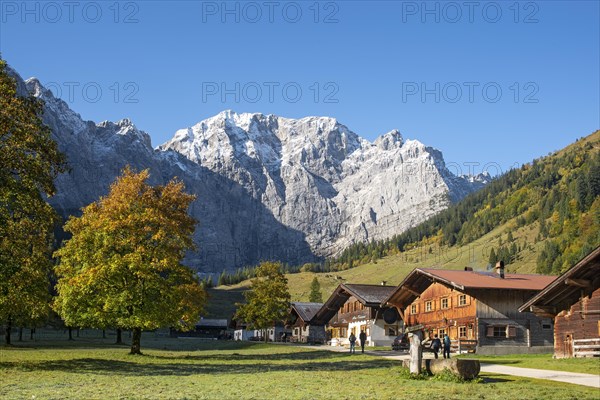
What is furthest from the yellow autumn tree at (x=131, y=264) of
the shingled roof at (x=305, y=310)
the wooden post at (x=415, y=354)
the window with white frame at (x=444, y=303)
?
the shingled roof at (x=305, y=310)

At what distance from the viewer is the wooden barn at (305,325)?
112 metres

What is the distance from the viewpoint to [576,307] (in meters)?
43.2

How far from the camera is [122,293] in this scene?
45500mm

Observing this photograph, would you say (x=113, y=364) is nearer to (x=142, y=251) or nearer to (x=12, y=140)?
(x=142, y=251)

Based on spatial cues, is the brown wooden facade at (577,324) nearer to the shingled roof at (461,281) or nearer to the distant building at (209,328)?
the shingled roof at (461,281)

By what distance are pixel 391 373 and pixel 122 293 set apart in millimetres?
22617

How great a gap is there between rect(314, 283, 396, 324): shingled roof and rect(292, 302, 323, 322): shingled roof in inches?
330

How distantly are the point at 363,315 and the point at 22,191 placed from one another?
201 ft

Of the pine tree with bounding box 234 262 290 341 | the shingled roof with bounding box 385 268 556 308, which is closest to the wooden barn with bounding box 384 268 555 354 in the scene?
the shingled roof with bounding box 385 268 556 308

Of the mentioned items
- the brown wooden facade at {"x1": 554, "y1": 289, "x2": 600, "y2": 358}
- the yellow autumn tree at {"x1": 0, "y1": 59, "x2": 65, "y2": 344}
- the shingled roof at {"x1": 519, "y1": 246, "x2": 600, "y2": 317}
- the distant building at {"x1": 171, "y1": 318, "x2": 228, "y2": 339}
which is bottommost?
the distant building at {"x1": 171, "y1": 318, "x2": 228, "y2": 339}

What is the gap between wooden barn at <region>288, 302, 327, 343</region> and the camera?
11194 centimetres

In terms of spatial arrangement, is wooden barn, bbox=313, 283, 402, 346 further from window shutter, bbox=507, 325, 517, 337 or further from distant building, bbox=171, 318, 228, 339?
distant building, bbox=171, 318, 228, 339

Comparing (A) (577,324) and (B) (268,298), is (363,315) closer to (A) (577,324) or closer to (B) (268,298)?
(B) (268,298)

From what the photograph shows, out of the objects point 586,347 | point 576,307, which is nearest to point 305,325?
point 576,307
